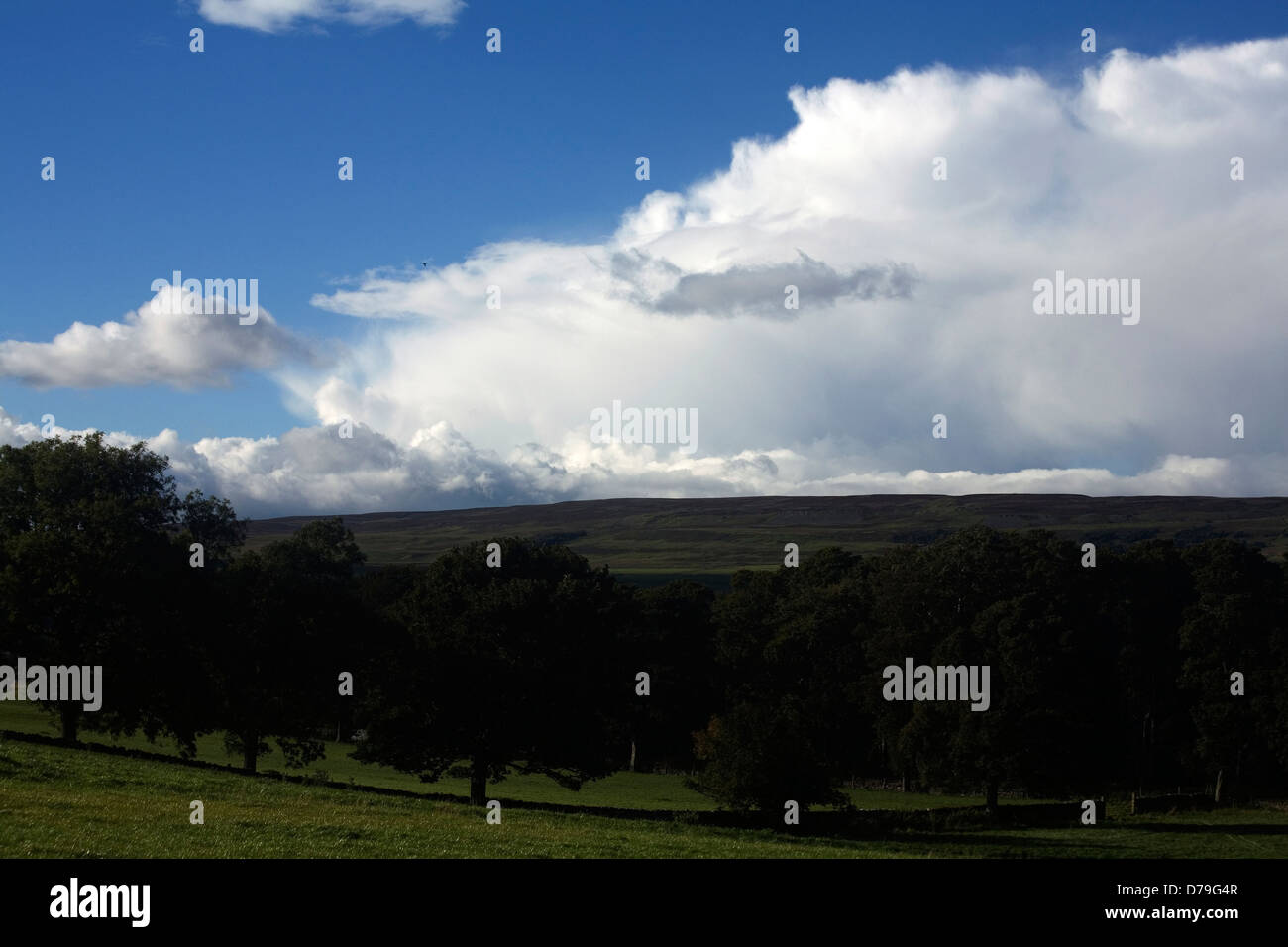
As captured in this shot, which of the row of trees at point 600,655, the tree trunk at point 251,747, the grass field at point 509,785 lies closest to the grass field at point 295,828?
the row of trees at point 600,655

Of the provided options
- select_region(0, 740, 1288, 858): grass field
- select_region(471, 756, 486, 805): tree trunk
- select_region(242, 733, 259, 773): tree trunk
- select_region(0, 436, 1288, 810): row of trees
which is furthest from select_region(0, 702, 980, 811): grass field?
select_region(0, 740, 1288, 858): grass field

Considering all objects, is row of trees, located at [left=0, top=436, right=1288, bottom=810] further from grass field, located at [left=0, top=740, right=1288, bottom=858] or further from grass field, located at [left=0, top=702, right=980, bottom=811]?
grass field, located at [left=0, top=740, right=1288, bottom=858]

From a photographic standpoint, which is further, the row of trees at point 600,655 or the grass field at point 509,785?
the grass field at point 509,785

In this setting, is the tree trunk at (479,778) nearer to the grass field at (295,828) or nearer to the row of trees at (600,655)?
the row of trees at (600,655)

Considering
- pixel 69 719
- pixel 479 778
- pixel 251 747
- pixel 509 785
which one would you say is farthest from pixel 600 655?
pixel 69 719

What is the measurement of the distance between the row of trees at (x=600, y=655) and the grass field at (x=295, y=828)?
33.9 ft

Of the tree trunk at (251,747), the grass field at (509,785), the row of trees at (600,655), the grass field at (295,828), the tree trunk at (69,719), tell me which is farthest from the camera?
the grass field at (509,785)

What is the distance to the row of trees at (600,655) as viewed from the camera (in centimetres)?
5062

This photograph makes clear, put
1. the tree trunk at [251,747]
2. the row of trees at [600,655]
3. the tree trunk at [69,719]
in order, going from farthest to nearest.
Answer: the tree trunk at [251,747] → the row of trees at [600,655] → the tree trunk at [69,719]

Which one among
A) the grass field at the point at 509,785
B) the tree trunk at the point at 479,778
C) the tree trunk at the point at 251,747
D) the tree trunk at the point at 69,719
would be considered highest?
the tree trunk at the point at 69,719

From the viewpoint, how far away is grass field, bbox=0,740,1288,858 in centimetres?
2152
